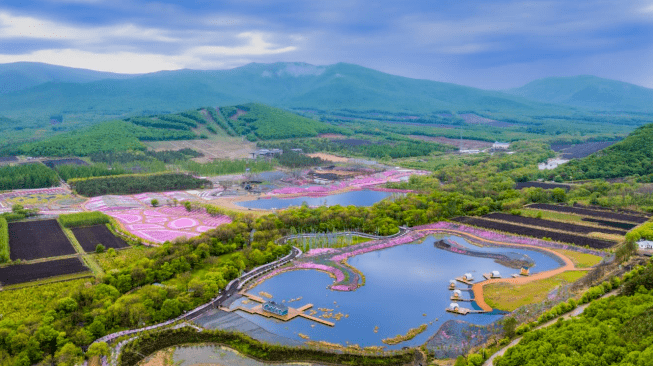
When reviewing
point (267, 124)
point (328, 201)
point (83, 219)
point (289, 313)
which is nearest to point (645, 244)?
point (289, 313)

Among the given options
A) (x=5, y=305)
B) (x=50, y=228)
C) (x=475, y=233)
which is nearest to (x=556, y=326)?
(x=475, y=233)

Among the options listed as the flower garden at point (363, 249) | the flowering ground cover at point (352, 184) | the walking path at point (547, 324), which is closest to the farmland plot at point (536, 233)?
the flower garden at point (363, 249)

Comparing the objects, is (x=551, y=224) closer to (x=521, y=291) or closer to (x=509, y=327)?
(x=521, y=291)

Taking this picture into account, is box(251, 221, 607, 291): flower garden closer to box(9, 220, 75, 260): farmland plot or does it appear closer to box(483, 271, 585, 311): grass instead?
box(483, 271, 585, 311): grass

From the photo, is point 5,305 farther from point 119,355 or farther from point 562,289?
point 562,289

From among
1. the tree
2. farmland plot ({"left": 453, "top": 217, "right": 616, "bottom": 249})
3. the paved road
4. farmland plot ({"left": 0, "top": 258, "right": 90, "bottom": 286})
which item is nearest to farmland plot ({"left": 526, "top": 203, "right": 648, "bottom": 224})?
farmland plot ({"left": 453, "top": 217, "right": 616, "bottom": 249})
